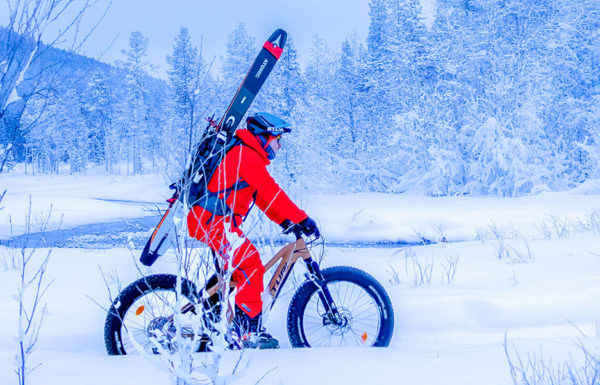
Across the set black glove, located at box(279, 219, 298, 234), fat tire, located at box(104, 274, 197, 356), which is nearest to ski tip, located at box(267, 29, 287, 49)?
black glove, located at box(279, 219, 298, 234)

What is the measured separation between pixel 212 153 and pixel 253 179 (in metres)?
0.37

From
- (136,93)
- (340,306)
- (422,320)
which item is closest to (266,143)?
(340,306)

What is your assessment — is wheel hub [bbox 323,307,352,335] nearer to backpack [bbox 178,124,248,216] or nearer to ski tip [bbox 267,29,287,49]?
backpack [bbox 178,124,248,216]

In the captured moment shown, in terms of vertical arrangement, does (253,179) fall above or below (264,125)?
below

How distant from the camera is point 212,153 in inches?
115

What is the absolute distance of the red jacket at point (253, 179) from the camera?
109 inches

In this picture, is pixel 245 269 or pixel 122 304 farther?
pixel 245 269

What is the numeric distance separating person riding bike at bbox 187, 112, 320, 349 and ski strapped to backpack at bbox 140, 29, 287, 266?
0.07 m

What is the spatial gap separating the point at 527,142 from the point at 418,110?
5.12 m

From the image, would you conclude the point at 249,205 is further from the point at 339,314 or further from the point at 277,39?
the point at 277,39

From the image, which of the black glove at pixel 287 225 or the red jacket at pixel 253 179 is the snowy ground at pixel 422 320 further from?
the black glove at pixel 287 225

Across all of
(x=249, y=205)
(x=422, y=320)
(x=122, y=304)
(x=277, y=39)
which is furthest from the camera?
(x=422, y=320)

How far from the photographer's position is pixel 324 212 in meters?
14.5

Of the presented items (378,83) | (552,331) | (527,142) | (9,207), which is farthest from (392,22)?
(552,331)
